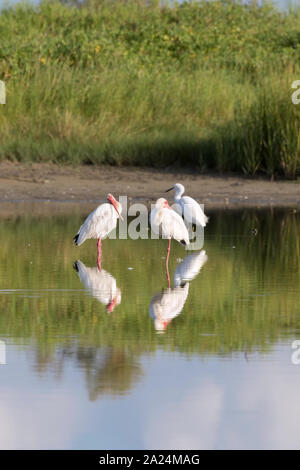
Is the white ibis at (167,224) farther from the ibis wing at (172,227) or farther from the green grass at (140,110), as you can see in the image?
the green grass at (140,110)

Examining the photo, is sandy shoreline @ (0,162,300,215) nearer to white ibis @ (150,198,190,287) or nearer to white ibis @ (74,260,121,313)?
white ibis @ (150,198,190,287)

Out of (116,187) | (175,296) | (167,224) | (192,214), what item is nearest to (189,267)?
(167,224)

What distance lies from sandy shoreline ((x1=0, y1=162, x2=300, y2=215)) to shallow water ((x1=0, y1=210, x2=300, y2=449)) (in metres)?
5.41

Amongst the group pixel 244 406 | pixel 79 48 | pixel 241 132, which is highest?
pixel 79 48

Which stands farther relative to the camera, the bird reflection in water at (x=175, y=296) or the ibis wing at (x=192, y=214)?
the ibis wing at (x=192, y=214)

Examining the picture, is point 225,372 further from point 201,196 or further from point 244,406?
point 201,196

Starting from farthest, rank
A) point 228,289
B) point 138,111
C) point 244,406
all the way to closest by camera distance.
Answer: point 138,111 → point 228,289 → point 244,406

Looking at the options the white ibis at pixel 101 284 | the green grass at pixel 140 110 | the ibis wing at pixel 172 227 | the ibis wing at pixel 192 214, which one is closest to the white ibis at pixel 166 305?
the white ibis at pixel 101 284

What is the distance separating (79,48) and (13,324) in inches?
745

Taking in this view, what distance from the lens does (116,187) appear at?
16828 millimetres

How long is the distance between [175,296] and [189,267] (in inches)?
66.6

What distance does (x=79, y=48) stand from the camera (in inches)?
984

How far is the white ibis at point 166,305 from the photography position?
677 cm

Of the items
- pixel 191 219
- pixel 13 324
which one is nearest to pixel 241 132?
pixel 191 219
